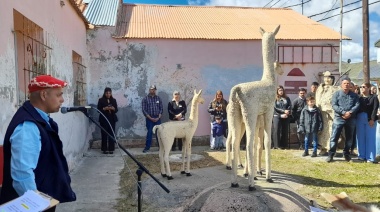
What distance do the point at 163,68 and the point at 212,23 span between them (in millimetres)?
2706

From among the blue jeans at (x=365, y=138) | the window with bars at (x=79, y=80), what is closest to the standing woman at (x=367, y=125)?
the blue jeans at (x=365, y=138)

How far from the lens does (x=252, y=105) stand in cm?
490

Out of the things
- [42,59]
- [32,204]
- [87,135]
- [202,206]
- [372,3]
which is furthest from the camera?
[372,3]

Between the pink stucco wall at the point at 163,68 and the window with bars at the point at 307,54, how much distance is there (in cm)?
24

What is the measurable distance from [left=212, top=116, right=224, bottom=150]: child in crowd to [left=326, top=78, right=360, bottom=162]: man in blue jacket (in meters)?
3.07

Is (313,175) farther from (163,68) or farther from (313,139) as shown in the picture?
(163,68)

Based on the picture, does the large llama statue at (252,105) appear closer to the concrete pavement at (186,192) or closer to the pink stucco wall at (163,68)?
the concrete pavement at (186,192)

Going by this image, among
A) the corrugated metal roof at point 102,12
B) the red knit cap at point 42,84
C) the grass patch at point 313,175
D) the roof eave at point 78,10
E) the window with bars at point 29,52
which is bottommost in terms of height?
the grass patch at point 313,175

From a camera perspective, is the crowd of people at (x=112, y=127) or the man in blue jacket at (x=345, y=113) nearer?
the crowd of people at (x=112, y=127)

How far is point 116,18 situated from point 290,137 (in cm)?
659

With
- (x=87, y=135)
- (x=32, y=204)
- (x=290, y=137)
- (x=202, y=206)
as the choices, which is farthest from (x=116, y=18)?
(x=32, y=204)

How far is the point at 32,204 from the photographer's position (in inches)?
77.3

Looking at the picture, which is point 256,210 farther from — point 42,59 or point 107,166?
point 107,166

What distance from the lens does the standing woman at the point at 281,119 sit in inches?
389
